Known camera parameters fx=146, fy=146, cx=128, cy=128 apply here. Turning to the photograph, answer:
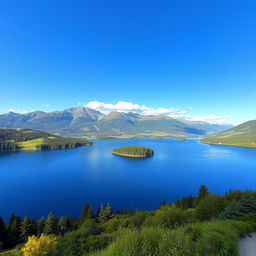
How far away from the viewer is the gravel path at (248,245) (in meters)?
7.40

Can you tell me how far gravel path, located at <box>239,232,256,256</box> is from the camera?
740 cm

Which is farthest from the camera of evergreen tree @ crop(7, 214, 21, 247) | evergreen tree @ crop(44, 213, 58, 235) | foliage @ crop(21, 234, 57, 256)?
evergreen tree @ crop(44, 213, 58, 235)

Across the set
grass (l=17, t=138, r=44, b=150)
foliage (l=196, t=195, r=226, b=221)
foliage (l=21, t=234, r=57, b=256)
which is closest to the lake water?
foliage (l=196, t=195, r=226, b=221)

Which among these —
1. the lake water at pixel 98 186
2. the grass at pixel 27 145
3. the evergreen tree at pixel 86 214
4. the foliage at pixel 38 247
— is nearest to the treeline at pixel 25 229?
the evergreen tree at pixel 86 214

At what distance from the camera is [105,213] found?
33312 mm

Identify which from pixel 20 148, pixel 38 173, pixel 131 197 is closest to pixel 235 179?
pixel 131 197

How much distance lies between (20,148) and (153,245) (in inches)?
7932

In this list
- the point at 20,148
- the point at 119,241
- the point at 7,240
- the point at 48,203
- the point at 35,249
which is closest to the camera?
the point at 119,241

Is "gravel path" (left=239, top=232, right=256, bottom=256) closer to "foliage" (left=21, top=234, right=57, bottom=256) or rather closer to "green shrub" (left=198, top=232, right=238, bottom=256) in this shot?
"green shrub" (left=198, top=232, right=238, bottom=256)

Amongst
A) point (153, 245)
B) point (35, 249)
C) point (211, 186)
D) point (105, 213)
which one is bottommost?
point (211, 186)

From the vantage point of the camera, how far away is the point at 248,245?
818 cm

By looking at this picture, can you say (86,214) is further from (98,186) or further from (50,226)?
(98,186)

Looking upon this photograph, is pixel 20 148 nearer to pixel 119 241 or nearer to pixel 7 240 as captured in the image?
pixel 7 240

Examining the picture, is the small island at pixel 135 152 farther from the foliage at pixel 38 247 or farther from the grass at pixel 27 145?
the foliage at pixel 38 247
